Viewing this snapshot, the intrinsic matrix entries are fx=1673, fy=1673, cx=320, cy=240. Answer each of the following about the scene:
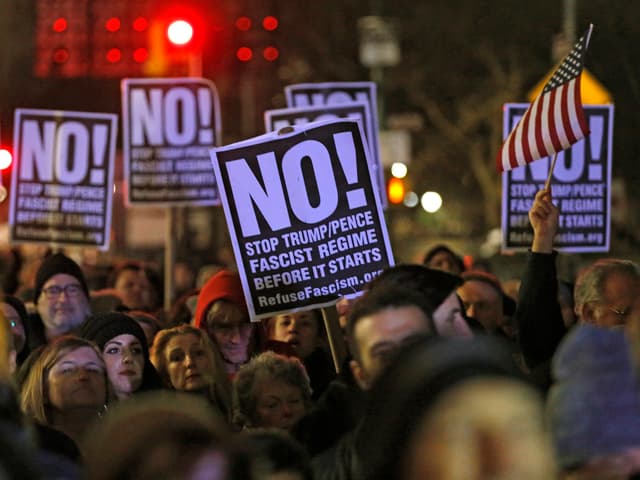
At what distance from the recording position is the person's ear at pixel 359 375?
466cm

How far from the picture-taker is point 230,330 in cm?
845

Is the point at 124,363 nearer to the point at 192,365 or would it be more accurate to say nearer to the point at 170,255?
the point at 192,365

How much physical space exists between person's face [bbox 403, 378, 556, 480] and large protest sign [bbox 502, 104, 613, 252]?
7.89 meters

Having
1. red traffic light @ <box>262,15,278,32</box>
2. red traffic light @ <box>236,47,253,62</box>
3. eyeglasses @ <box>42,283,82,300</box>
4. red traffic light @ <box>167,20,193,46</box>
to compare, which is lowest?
eyeglasses @ <box>42,283,82,300</box>

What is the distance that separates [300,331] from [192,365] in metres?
1.05

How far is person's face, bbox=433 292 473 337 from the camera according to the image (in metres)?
5.05

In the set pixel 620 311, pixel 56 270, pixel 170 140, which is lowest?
pixel 56 270

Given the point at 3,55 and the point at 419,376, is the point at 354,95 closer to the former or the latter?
the point at 419,376

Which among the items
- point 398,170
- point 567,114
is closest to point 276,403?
point 567,114

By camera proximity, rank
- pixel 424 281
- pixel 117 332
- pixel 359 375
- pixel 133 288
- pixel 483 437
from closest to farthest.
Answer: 1. pixel 483 437
2. pixel 359 375
3. pixel 424 281
4. pixel 117 332
5. pixel 133 288

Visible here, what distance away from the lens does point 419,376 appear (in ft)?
10.8

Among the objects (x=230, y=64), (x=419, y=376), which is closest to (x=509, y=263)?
(x=230, y=64)

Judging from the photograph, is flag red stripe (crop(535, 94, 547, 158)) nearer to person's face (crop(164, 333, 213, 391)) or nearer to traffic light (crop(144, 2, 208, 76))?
person's face (crop(164, 333, 213, 391))

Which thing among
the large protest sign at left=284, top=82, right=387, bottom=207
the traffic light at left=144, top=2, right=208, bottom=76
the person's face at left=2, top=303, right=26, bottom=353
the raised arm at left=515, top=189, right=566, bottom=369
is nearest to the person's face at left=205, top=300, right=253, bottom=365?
the person's face at left=2, top=303, right=26, bottom=353
